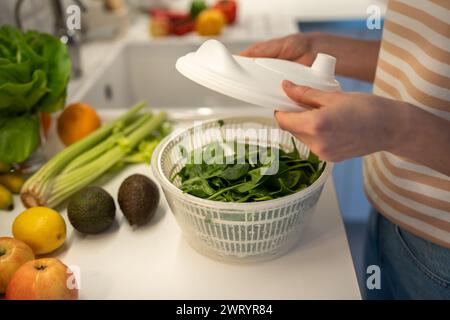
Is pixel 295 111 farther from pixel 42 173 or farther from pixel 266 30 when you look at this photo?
pixel 266 30

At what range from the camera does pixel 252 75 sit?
0.59 m

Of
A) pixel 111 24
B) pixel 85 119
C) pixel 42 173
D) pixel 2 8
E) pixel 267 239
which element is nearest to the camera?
pixel 267 239

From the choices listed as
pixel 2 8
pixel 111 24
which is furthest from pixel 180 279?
pixel 111 24

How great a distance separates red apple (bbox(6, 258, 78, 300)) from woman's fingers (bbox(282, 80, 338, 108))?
354 millimetres

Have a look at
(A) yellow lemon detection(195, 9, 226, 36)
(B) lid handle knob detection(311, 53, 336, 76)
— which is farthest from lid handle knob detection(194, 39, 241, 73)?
(A) yellow lemon detection(195, 9, 226, 36)

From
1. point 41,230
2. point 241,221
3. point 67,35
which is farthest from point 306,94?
point 67,35

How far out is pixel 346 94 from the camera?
1.79ft

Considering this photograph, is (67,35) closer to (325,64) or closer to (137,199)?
(137,199)

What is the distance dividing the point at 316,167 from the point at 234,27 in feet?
3.92

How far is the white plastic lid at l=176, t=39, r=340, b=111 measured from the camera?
22.1 inches

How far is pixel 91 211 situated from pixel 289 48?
0.42 meters

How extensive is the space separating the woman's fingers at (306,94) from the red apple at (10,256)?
40 cm

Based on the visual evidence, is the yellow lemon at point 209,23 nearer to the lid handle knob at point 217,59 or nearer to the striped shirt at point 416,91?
the striped shirt at point 416,91

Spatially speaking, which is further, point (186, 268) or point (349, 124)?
point (186, 268)
